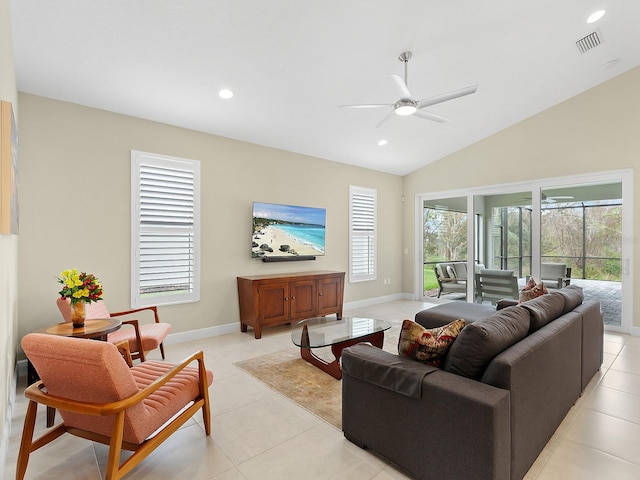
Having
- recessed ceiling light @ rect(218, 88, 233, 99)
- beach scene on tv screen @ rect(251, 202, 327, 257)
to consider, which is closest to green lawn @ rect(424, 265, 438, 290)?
beach scene on tv screen @ rect(251, 202, 327, 257)

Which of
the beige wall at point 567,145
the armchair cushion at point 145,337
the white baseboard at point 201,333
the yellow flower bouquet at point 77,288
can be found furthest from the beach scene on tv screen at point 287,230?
the beige wall at point 567,145

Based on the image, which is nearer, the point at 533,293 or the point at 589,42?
the point at 533,293

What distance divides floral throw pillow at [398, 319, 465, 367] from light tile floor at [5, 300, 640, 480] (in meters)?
0.69

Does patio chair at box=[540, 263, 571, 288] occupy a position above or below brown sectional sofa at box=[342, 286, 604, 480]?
above

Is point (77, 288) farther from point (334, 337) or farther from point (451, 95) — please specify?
point (451, 95)

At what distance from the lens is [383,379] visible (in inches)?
79.5

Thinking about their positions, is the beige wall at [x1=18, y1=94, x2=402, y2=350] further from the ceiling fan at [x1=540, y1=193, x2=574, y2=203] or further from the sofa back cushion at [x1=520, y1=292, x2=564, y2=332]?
the ceiling fan at [x1=540, y1=193, x2=574, y2=203]

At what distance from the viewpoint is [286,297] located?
5.01 m

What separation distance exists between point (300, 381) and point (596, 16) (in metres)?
4.80

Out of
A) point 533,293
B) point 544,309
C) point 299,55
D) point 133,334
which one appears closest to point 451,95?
point 299,55

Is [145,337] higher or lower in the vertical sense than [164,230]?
lower

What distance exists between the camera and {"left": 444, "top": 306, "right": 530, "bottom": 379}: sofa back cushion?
1.83 metres

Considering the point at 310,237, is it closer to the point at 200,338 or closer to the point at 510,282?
the point at 200,338

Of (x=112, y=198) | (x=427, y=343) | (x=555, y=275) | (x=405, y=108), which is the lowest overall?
(x=427, y=343)
